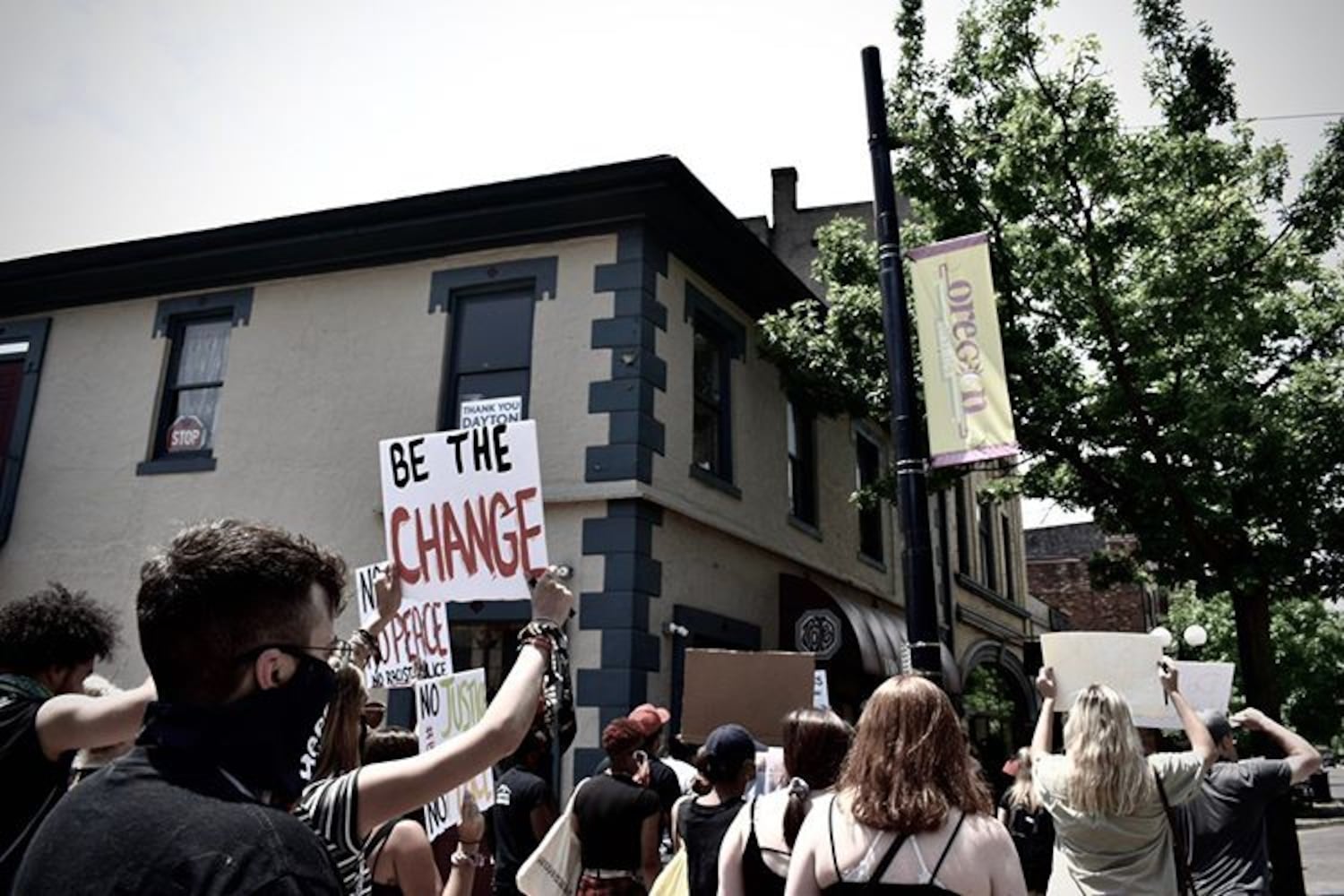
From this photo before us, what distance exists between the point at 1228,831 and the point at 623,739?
3.03 m

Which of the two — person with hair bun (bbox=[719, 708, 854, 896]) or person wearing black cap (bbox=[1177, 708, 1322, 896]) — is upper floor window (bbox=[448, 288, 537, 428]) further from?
person wearing black cap (bbox=[1177, 708, 1322, 896])

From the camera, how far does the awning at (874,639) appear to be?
39.0ft

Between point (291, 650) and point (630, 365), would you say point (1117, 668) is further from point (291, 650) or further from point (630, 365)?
point (630, 365)

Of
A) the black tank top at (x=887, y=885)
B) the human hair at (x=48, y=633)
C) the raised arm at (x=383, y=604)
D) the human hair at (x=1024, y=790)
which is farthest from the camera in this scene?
the human hair at (x=1024, y=790)

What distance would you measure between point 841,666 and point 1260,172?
798 cm

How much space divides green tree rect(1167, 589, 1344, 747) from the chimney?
2281cm

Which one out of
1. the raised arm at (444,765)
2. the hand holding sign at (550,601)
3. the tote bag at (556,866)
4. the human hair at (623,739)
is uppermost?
the hand holding sign at (550,601)

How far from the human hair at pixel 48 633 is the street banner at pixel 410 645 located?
102 inches

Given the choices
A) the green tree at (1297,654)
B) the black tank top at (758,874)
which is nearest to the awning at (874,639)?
the black tank top at (758,874)

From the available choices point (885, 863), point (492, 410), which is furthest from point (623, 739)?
point (492, 410)

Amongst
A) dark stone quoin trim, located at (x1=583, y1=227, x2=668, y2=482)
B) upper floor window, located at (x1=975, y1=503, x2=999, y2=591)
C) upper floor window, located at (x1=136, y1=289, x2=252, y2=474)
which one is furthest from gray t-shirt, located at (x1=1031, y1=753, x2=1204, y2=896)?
upper floor window, located at (x1=975, y1=503, x2=999, y2=591)

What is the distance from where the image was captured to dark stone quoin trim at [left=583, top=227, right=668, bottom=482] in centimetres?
980

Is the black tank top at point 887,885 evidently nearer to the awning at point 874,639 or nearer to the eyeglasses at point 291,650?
the eyeglasses at point 291,650

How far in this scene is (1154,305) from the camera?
1063cm
